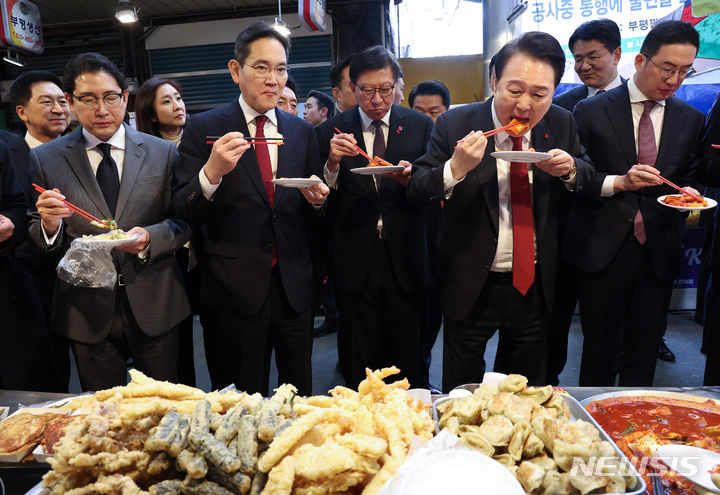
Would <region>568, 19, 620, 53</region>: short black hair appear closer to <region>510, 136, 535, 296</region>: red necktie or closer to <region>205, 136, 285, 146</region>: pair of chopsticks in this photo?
<region>510, 136, 535, 296</region>: red necktie

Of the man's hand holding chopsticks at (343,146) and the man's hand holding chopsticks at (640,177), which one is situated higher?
the man's hand holding chopsticks at (343,146)

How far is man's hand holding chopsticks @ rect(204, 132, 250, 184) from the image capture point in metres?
2.03

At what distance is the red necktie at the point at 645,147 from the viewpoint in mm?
2545

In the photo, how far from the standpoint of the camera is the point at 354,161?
2785 millimetres

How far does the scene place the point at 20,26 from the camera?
6785 millimetres

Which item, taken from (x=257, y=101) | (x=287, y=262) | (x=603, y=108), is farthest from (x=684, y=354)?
(x=257, y=101)

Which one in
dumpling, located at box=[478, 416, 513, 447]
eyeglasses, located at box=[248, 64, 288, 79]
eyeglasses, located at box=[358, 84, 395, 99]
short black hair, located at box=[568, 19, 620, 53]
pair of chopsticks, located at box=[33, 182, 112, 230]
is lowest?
dumpling, located at box=[478, 416, 513, 447]

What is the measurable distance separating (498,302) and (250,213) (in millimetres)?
1292

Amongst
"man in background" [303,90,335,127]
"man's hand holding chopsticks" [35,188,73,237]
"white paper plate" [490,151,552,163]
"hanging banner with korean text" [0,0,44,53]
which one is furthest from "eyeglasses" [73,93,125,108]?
"hanging banner with korean text" [0,0,44,53]

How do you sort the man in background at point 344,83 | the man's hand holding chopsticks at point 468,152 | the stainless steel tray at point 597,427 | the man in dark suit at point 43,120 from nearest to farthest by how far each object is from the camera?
the stainless steel tray at point 597,427 < the man's hand holding chopsticks at point 468,152 < the man in dark suit at point 43,120 < the man in background at point 344,83

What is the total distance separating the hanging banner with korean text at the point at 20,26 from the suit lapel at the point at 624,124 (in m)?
7.65

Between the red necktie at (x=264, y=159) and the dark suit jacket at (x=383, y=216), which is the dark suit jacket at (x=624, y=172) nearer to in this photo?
the dark suit jacket at (x=383, y=216)

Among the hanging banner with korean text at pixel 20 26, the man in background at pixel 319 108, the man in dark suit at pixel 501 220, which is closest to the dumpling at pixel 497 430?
the man in dark suit at pixel 501 220

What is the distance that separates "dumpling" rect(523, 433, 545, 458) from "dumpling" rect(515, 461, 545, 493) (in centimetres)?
5
